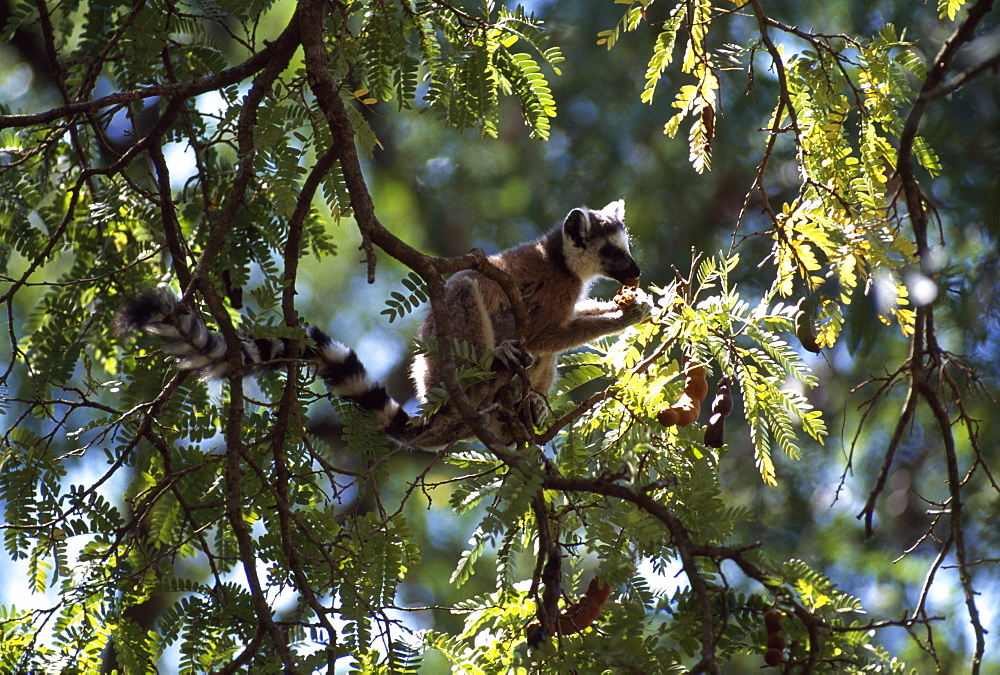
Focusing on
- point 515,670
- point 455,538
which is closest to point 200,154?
point 515,670

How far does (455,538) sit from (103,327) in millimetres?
6230

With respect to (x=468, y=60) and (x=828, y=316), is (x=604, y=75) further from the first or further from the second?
(x=828, y=316)

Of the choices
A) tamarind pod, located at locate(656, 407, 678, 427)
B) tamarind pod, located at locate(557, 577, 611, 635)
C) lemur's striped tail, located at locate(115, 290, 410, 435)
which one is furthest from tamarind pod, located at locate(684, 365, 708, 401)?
lemur's striped tail, located at locate(115, 290, 410, 435)

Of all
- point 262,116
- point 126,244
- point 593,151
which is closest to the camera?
point 262,116

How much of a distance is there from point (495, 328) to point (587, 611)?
267cm

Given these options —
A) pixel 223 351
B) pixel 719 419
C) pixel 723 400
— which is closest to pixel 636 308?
pixel 723 400

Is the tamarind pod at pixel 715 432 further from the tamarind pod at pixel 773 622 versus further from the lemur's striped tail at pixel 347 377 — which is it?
the lemur's striped tail at pixel 347 377

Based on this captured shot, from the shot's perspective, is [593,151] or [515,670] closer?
[515,670]

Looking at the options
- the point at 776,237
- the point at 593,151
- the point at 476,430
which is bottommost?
the point at 476,430

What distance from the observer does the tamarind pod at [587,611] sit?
262cm

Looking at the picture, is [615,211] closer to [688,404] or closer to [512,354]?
[512,354]

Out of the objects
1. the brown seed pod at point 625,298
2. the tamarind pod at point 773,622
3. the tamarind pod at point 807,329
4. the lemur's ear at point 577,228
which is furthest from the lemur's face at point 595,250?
the tamarind pod at point 773,622

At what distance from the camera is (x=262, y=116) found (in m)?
3.38

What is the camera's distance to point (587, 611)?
8.64 feet
